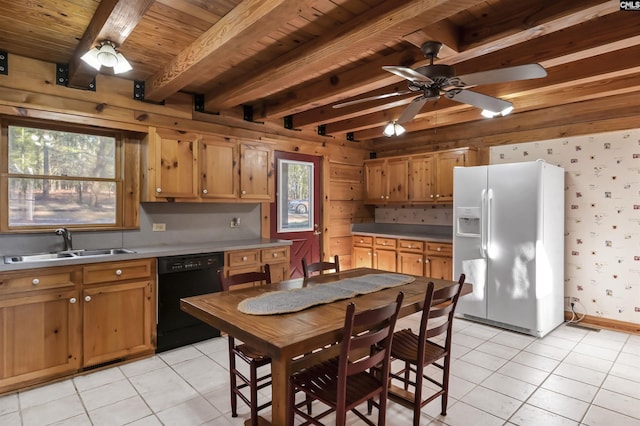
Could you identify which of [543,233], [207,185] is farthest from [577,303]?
[207,185]

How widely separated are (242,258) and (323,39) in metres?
2.26

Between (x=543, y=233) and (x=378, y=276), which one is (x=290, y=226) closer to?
(x=378, y=276)

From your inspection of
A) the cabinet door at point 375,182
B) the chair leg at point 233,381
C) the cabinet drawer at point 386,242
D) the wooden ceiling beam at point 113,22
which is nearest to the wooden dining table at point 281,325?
the chair leg at point 233,381

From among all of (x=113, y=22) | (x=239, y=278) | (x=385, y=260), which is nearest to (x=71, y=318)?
(x=239, y=278)

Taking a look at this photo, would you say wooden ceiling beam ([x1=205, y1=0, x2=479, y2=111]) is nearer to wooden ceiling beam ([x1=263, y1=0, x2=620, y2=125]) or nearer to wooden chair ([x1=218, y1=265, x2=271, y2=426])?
wooden ceiling beam ([x1=263, y1=0, x2=620, y2=125])

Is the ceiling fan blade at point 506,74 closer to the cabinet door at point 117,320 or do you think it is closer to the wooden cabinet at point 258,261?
the wooden cabinet at point 258,261

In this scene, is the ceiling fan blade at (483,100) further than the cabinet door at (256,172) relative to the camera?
No

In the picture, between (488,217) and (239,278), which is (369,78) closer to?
(239,278)

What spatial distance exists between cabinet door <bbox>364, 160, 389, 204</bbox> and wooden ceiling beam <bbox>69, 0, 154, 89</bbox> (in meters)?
4.06

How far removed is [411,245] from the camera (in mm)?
4922

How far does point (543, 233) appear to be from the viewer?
3641 millimetres

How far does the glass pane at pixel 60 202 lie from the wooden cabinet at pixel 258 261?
121 cm

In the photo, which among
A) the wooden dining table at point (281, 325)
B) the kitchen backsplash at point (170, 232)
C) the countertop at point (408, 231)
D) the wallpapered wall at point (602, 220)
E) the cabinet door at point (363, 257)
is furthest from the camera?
the cabinet door at point (363, 257)

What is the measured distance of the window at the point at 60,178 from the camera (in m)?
3.03
